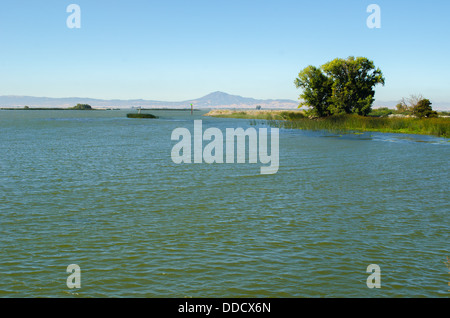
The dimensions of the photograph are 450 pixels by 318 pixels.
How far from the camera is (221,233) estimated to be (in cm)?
1352

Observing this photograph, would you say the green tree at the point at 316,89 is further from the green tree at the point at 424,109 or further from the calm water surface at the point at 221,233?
the calm water surface at the point at 221,233

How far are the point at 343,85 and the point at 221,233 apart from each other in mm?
70147

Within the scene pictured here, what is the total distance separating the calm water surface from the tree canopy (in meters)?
53.2

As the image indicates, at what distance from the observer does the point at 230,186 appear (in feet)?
70.3

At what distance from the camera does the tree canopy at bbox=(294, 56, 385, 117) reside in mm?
76625

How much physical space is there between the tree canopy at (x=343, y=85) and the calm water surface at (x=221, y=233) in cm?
5322

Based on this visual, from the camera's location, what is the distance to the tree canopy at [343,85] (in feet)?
251

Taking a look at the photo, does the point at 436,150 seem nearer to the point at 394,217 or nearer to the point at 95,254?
the point at 394,217

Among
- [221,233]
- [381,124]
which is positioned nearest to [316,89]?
[381,124]

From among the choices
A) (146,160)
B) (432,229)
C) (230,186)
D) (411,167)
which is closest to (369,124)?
(411,167)
